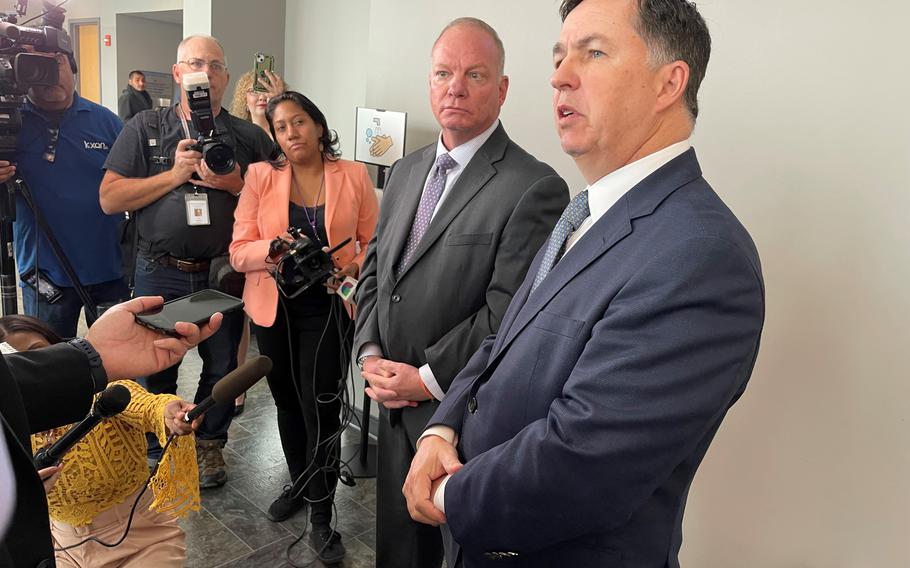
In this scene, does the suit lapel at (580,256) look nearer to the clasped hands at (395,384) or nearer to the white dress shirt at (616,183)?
the white dress shirt at (616,183)

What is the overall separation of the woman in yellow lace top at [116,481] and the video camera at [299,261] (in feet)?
2.17

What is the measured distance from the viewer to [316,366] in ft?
7.89

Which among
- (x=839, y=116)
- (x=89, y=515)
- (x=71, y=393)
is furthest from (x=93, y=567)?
(x=839, y=116)

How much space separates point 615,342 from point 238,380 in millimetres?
852

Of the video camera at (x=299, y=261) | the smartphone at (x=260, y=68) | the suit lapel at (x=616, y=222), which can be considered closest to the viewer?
the suit lapel at (x=616, y=222)

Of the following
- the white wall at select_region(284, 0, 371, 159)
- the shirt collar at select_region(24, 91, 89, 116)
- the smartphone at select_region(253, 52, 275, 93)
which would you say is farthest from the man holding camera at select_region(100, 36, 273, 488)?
the white wall at select_region(284, 0, 371, 159)

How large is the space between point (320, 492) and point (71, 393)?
4.78 feet

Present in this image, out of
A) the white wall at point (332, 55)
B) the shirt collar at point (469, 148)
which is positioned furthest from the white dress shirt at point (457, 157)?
the white wall at point (332, 55)

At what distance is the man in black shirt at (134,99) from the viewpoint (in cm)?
693

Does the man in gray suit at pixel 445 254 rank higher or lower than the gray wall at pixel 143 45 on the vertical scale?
lower

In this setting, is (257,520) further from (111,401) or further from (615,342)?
(615,342)

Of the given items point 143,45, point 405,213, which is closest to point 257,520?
point 405,213

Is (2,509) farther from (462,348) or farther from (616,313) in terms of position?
(462,348)

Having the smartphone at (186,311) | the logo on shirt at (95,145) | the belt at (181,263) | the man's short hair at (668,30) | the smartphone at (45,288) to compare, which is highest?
the man's short hair at (668,30)
